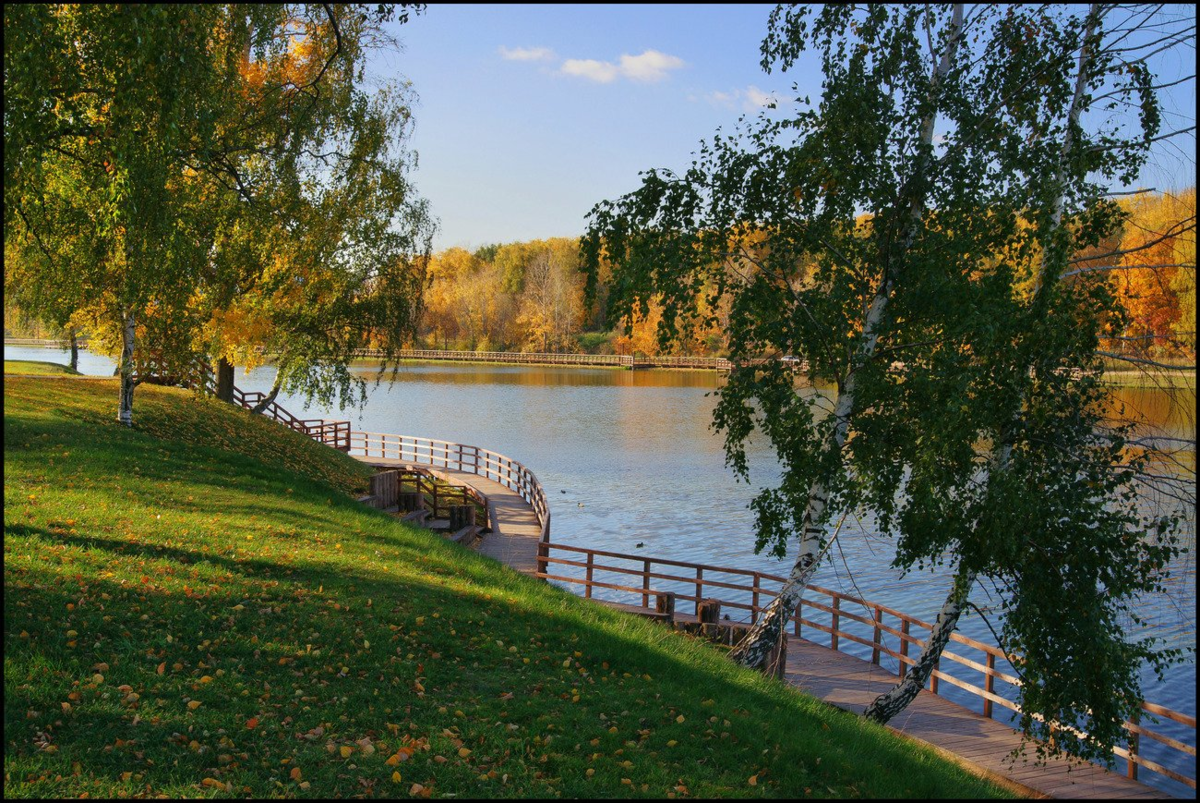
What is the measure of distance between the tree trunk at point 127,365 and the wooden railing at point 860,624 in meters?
9.90

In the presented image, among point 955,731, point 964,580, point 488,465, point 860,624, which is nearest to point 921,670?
point 955,731

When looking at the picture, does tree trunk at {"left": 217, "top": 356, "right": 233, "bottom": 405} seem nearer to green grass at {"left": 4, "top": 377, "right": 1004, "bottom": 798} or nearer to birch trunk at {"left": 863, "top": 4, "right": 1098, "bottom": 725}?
green grass at {"left": 4, "top": 377, "right": 1004, "bottom": 798}

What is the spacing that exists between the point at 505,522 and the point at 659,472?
11694mm

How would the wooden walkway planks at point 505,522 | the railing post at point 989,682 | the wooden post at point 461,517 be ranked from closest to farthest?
the railing post at point 989,682 < the wooden walkway planks at point 505,522 < the wooden post at point 461,517

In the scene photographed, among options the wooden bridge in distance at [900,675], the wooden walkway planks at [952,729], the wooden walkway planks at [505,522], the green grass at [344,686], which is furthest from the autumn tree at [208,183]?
the wooden walkway planks at [952,729]

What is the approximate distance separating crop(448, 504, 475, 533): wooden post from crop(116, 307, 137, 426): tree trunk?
7.84 metres

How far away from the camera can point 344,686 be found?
26.5ft

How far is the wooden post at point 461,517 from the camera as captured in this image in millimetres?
23750

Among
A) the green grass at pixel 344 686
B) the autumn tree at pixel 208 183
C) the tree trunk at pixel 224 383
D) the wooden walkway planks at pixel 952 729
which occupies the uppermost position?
the autumn tree at pixel 208 183

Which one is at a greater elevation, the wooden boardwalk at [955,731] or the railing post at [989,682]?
the railing post at [989,682]

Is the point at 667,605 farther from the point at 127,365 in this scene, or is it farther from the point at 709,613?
the point at 127,365

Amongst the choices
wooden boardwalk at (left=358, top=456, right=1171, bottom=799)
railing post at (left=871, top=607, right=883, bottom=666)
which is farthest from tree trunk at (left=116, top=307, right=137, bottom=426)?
railing post at (left=871, top=607, right=883, bottom=666)

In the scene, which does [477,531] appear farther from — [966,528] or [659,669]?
[966,528]

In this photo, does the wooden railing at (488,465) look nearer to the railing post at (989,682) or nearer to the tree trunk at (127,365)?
the tree trunk at (127,365)
